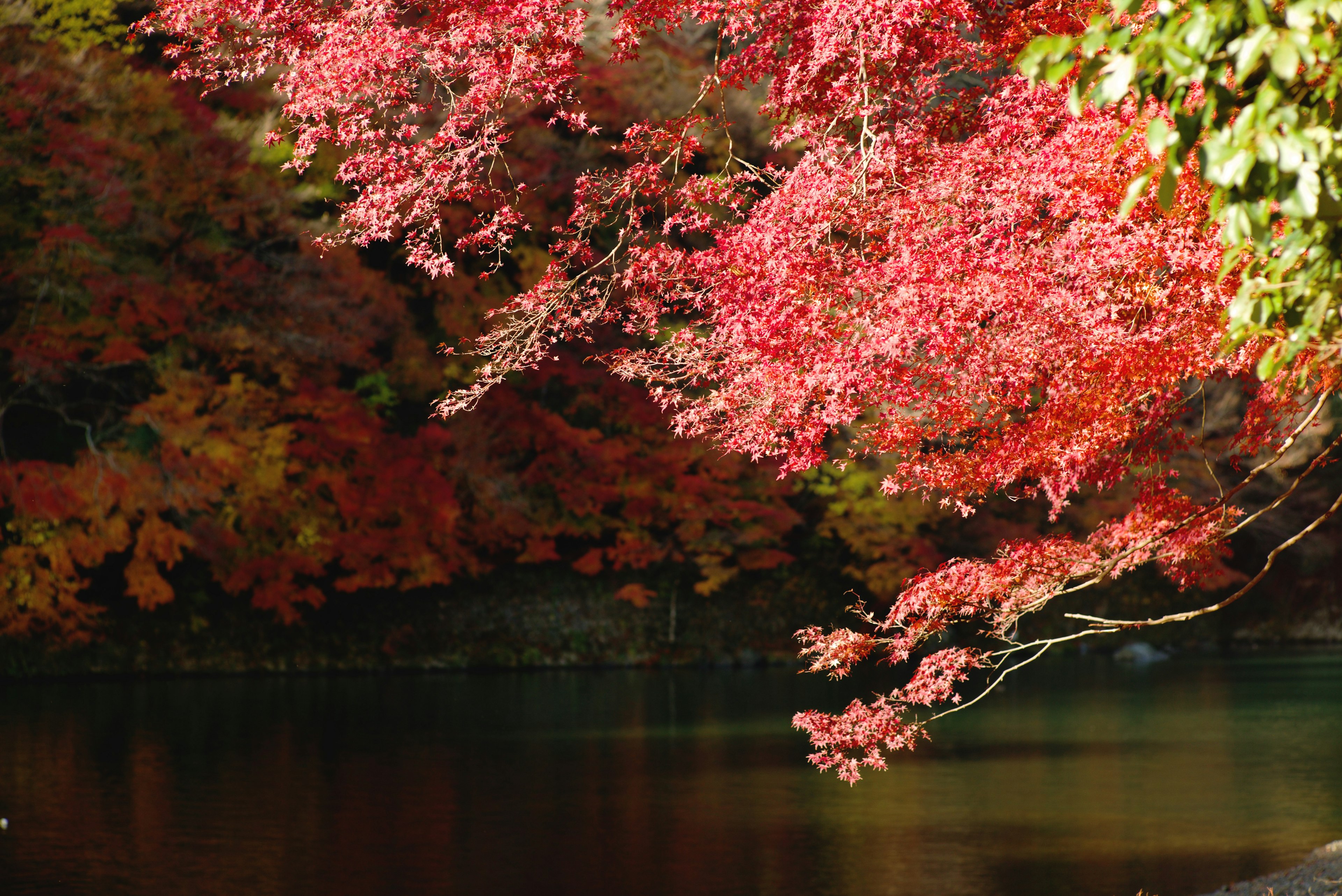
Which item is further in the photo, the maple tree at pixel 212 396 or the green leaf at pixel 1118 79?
the maple tree at pixel 212 396

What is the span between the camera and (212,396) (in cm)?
2159

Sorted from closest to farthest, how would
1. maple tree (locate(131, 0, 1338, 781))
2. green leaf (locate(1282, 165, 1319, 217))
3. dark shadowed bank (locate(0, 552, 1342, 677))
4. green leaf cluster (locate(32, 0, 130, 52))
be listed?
green leaf (locate(1282, 165, 1319, 217))
maple tree (locate(131, 0, 1338, 781))
green leaf cluster (locate(32, 0, 130, 52))
dark shadowed bank (locate(0, 552, 1342, 677))

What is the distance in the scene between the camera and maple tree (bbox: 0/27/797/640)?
19.7 meters

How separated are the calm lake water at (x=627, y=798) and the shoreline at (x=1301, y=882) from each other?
545 millimetres

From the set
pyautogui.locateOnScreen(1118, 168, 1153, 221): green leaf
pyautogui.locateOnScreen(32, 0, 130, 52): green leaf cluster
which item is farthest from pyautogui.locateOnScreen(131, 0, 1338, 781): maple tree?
pyautogui.locateOnScreen(32, 0, 130, 52): green leaf cluster

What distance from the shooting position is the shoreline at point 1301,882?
7098 millimetres

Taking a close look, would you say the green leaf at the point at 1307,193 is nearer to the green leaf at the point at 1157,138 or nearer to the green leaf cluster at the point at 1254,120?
the green leaf cluster at the point at 1254,120

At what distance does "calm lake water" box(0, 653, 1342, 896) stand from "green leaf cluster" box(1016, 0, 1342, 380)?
591 centimetres

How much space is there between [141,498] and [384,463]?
434cm

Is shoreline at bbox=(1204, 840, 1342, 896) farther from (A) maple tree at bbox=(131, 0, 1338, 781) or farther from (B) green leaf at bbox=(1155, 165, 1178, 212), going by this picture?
(B) green leaf at bbox=(1155, 165, 1178, 212)

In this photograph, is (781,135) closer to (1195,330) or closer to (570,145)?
(1195,330)

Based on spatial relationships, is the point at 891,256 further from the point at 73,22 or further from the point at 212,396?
the point at 73,22

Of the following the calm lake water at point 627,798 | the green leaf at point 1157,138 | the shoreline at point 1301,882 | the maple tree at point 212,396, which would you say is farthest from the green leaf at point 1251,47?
the maple tree at point 212,396

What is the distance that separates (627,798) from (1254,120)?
963cm
